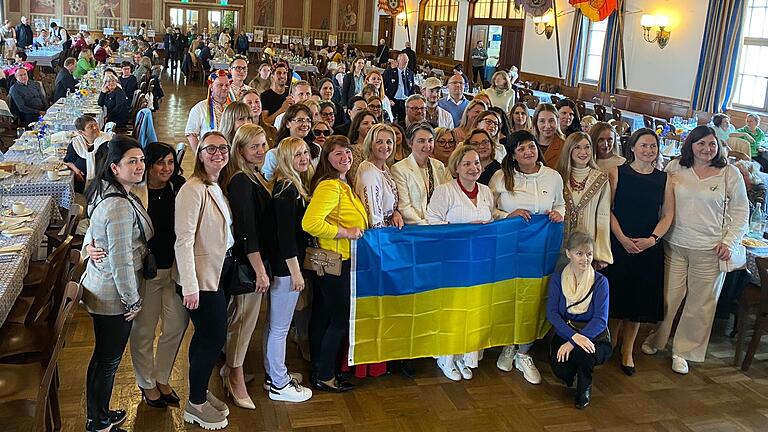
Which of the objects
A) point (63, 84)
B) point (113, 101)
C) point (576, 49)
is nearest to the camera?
point (113, 101)

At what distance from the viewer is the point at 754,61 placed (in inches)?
449

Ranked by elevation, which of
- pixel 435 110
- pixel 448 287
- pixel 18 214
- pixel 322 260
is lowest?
pixel 448 287

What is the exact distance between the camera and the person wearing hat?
654 cm

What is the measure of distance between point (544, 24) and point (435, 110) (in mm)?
11139

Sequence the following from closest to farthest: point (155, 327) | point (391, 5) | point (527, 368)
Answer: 1. point (155, 327)
2. point (527, 368)
3. point (391, 5)

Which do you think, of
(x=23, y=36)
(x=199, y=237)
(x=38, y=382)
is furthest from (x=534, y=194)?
(x=23, y=36)

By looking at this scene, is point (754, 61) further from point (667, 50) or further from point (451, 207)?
point (451, 207)

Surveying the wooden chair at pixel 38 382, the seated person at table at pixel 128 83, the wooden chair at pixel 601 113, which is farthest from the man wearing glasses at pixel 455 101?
the seated person at table at pixel 128 83

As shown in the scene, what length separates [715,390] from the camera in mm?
4465

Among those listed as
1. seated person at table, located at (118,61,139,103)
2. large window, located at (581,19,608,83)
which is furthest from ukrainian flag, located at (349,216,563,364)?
large window, located at (581,19,608,83)

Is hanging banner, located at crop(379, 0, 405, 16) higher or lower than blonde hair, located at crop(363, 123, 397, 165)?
higher

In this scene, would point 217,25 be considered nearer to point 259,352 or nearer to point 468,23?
point 468,23

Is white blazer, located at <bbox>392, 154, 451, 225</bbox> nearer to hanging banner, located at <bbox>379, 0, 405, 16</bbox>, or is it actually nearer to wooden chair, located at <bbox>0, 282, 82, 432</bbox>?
wooden chair, located at <bbox>0, 282, 82, 432</bbox>

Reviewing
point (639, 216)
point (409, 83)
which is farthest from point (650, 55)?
point (639, 216)
